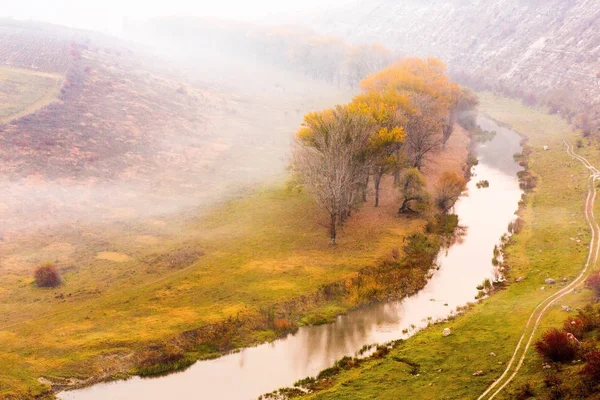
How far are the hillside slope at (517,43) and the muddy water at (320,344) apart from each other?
63.3 metres

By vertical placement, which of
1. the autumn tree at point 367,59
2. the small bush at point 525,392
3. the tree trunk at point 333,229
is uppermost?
the autumn tree at point 367,59

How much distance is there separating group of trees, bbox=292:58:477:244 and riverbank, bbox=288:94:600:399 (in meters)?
11.8

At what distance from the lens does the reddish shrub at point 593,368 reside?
22.1m

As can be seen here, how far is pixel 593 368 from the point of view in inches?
872

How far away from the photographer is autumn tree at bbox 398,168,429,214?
5566cm

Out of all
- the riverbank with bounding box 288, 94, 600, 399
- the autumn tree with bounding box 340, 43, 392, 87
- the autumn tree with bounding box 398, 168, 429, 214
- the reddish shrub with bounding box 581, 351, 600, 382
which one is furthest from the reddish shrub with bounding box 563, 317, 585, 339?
the autumn tree with bounding box 340, 43, 392, 87

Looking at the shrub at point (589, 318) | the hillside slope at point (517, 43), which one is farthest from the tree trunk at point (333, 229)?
the hillside slope at point (517, 43)

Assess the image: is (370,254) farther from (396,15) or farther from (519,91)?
(396,15)

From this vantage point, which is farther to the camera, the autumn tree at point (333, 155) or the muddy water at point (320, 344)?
the autumn tree at point (333, 155)

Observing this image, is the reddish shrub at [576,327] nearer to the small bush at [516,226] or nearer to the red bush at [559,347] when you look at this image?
the red bush at [559,347]

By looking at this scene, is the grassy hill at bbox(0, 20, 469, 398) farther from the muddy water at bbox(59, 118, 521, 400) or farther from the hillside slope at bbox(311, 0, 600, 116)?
the hillside slope at bbox(311, 0, 600, 116)

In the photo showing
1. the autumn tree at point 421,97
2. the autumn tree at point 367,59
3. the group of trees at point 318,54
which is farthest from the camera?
the group of trees at point 318,54

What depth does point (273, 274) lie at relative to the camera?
4388 centimetres

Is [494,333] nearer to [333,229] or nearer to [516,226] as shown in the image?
[333,229]
